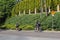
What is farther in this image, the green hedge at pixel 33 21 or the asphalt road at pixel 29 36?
the green hedge at pixel 33 21

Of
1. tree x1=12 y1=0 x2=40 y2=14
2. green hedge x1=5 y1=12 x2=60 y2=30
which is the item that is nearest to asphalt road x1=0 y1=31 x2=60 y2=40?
green hedge x1=5 y1=12 x2=60 y2=30

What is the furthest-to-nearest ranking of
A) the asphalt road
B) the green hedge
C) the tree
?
the tree → the green hedge → the asphalt road

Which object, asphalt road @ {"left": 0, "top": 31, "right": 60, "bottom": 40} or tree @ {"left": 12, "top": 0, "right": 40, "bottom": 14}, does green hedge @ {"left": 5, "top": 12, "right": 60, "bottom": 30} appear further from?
asphalt road @ {"left": 0, "top": 31, "right": 60, "bottom": 40}

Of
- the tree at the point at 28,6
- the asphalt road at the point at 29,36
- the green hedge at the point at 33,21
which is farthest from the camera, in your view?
the tree at the point at 28,6

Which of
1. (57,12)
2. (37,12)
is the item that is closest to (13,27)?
(37,12)

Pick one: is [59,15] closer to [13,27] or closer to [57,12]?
[57,12]

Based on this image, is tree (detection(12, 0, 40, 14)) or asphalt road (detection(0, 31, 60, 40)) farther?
tree (detection(12, 0, 40, 14))

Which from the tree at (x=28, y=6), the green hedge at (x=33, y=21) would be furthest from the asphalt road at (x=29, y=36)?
the tree at (x=28, y=6)

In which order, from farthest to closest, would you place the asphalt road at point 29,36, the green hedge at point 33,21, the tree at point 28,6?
the tree at point 28,6 → the green hedge at point 33,21 → the asphalt road at point 29,36

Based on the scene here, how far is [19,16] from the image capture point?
149ft

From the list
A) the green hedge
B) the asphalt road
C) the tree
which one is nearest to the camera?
the asphalt road

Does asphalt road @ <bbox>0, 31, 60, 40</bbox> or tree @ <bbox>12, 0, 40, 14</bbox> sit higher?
tree @ <bbox>12, 0, 40, 14</bbox>

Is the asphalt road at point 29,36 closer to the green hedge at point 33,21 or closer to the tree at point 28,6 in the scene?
the green hedge at point 33,21

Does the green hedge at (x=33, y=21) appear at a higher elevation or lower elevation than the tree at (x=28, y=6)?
lower
